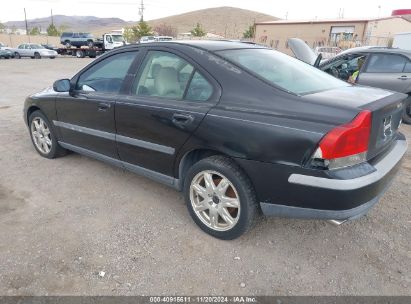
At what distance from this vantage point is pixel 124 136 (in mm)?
3441

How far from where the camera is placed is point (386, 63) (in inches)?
284

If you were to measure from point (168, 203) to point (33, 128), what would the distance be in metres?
2.49

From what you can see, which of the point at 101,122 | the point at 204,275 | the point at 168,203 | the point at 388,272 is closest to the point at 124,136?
the point at 101,122

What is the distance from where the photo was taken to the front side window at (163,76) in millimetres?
3043

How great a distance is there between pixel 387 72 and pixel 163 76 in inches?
226

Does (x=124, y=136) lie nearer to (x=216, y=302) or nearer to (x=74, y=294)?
(x=74, y=294)

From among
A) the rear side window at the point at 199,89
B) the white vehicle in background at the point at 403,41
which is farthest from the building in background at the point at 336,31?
the rear side window at the point at 199,89

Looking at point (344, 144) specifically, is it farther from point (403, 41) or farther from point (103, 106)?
point (403, 41)

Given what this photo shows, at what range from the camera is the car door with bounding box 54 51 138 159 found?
3.55 meters

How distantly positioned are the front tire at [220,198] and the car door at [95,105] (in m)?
1.13

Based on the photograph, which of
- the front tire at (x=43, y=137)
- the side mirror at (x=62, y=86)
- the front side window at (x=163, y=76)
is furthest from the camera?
the front tire at (x=43, y=137)

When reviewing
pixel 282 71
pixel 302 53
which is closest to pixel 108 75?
pixel 282 71

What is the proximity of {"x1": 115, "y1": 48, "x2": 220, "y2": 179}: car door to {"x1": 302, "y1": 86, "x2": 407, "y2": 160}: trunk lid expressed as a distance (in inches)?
34.3

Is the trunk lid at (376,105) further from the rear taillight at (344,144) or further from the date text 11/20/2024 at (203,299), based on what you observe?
the date text 11/20/2024 at (203,299)
